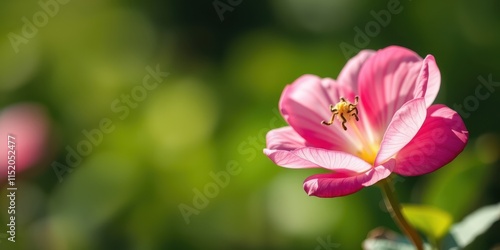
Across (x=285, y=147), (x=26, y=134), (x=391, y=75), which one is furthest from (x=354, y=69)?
(x=26, y=134)

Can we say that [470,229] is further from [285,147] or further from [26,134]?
[26,134]

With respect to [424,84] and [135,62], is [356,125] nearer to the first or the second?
[424,84]

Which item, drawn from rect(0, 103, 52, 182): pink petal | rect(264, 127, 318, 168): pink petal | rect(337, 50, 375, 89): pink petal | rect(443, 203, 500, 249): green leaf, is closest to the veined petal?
rect(264, 127, 318, 168): pink petal

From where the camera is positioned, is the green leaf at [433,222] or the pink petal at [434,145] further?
the green leaf at [433,222]

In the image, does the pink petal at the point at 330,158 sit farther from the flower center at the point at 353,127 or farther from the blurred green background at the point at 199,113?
the blurred green background at the point at 199,113

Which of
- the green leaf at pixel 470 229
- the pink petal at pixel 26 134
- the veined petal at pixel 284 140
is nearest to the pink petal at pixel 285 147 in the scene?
the veined petal at pixel 284 140

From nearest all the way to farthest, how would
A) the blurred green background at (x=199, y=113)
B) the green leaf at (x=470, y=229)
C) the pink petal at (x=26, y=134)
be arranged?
the green leaf at (x=470, y=229)
the blurred green background at (x=199, y=113)
the pink petal at (x=26, y=134)
